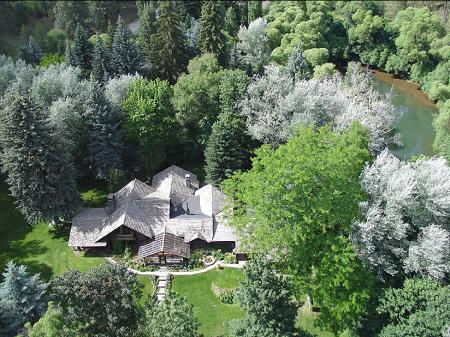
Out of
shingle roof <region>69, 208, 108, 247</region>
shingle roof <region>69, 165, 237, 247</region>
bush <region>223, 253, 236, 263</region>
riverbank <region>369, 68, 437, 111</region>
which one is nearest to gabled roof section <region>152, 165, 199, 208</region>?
shingle roof <region>69, 165, 237, 247</region>

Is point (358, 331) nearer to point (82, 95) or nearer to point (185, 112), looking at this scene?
point (185, 112)

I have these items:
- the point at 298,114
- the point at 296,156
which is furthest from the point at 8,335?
the point at 298,114

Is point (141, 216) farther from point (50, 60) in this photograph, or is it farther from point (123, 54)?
point (50, 60)

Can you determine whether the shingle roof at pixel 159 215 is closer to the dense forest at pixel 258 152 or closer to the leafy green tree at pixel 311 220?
the dense forest at pixel 258 152

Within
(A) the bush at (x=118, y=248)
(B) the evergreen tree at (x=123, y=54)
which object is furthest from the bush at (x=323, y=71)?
(A) the bush at (x=118, y=248)

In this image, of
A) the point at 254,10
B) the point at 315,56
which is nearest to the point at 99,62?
the point at 315,56
